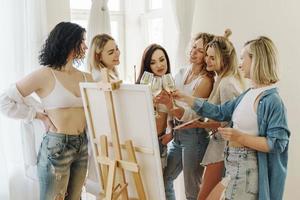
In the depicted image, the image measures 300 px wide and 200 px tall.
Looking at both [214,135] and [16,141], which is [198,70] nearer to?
[214,135]

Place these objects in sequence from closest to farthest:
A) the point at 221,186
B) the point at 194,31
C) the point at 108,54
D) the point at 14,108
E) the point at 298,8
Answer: the point at 14,108
the point at 221,186
the point at 108,54
the point at 298,8
the point at 194,31

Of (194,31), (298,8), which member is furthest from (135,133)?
(298,8)

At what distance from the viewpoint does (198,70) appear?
95.7 inches

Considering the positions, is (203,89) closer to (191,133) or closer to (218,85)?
(218,85)

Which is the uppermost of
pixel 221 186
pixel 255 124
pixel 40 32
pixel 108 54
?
pixel 40 32

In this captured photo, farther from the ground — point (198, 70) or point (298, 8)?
point (298, 8)

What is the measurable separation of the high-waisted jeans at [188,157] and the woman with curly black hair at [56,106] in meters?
0.65

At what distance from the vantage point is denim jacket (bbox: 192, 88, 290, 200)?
179cm

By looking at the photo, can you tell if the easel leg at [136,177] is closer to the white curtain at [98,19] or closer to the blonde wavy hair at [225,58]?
the blonde wavy hair at [225,58]

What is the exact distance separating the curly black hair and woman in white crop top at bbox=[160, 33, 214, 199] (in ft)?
2.20

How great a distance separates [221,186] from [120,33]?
189cm

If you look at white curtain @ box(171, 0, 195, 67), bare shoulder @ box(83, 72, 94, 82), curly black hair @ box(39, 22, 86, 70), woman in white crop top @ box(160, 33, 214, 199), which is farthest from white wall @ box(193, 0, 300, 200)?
curly black hair @ box(39, 22, 86, 70)

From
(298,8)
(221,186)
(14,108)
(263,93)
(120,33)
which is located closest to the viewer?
(263,93)

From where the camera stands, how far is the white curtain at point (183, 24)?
10.1 ft
